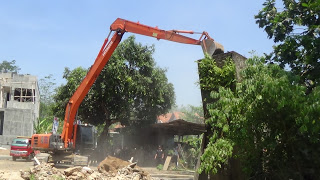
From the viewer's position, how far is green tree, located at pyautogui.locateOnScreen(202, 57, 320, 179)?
667 cm

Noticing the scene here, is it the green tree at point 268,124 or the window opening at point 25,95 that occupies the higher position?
the window opening at point 25,95

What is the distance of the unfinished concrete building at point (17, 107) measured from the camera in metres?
37.0

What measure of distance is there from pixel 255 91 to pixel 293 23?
17.3 ft

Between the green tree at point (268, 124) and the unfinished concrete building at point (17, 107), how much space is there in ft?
107

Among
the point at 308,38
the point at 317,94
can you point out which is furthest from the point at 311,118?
the point at 308,38

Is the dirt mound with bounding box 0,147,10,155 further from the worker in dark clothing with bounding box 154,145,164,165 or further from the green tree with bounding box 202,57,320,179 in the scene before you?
the green tree with bounding box 202,57,320,179

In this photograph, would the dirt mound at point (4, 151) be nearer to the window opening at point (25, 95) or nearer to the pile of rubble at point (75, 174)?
A: the window opening at point (25, 95)

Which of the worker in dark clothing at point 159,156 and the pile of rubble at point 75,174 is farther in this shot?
the worker in dark clothing at point 159,156

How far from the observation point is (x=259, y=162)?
846 centimetres

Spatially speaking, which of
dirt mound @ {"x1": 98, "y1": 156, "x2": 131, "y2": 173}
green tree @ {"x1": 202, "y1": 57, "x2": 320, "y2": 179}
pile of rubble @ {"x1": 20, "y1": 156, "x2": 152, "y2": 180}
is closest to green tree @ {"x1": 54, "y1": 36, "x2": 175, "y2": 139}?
dirt mound @ {"x1": 98, "y1": 156, "x2": 131, "y2": 173}

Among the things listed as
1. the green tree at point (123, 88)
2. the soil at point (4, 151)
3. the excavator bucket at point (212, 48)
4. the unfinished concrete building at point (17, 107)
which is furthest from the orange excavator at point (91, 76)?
the unfinished concrete building at point (17, 107)

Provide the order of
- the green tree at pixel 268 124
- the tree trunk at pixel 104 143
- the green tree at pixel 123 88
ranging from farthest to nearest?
1. the tree trunk at pixel 104 143
2. the green tree at pixel 123 88
3. the green tree at pixel 268 124

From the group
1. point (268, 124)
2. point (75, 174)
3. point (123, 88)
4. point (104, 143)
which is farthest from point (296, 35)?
point (104, 143)

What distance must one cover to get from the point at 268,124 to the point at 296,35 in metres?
3.19
